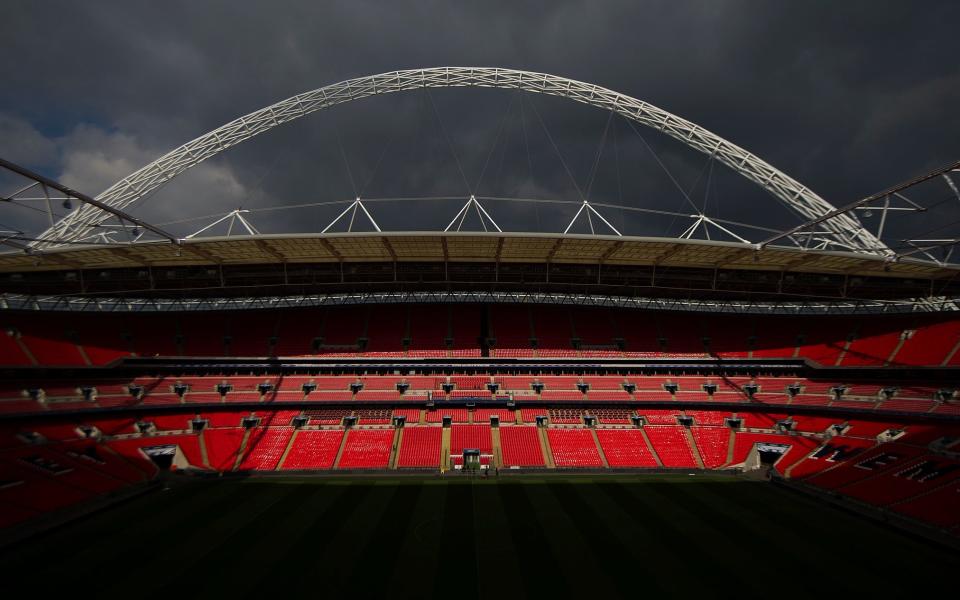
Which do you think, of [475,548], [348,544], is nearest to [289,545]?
[348,544]

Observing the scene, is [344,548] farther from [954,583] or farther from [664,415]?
[664,415]

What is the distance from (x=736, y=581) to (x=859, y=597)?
→ 12.3 ft

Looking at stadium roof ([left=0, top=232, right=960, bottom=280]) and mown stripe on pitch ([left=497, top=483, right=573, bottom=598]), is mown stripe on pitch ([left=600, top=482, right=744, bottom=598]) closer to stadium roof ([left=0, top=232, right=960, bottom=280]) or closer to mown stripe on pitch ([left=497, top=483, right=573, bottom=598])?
mown stripe on pitch ([left=497, top=483, right=573, bottom=598])

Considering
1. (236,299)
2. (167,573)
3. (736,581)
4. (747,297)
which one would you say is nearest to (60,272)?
(236,299)

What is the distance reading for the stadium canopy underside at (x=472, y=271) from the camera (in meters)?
29.7

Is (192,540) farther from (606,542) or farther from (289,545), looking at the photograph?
(606,542)

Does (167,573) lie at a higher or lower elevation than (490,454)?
higher

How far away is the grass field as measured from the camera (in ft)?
49.0

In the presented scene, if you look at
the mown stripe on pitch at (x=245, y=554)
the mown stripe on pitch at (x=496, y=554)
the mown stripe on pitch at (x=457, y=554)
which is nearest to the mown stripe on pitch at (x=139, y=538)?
the mown stripe on pitch at (x=245, y=554)

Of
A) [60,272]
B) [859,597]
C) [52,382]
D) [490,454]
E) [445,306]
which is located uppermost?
Answer: [60,272]

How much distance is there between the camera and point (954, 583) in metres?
15.4

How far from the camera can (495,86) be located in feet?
103

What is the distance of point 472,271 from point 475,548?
24753 millimetres

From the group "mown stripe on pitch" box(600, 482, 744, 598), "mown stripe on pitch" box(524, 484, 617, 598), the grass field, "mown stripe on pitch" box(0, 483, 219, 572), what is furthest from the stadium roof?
"mown stripe on pitch" box(524, 484, 617, 598)
